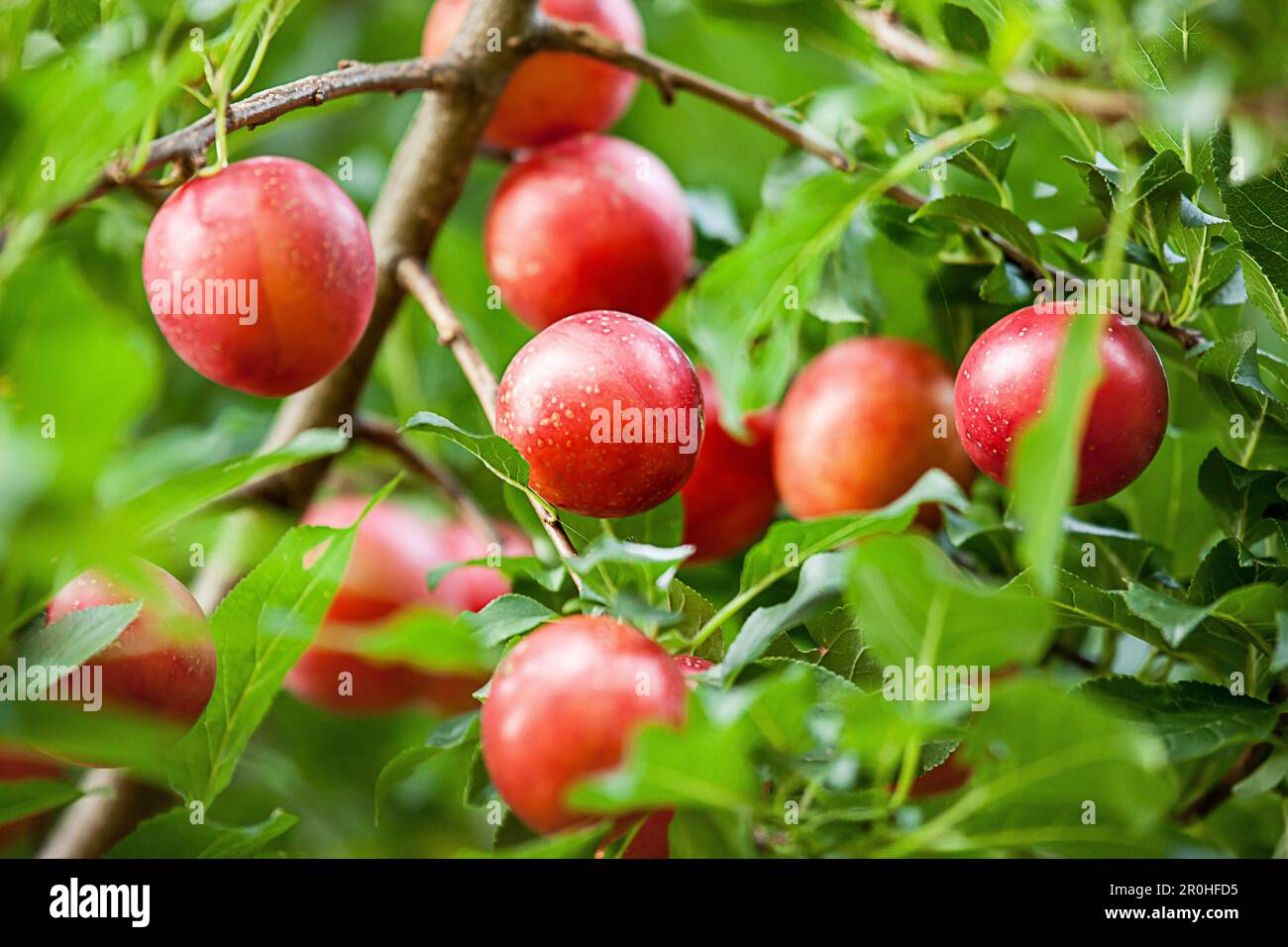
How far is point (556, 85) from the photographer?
25.7 inches

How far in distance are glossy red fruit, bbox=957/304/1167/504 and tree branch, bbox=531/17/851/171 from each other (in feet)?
0.52

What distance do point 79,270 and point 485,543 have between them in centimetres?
33

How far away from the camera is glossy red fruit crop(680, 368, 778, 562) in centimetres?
67

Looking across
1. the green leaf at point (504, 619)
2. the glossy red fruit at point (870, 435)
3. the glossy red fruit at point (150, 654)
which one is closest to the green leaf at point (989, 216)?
the glossy red fruit at point (870, 435)

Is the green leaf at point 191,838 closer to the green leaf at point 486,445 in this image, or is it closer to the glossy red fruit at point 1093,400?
the green leaf at point 486,445

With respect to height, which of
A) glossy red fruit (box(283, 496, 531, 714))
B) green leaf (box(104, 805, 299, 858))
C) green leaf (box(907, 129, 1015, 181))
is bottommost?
glossy red fruit (box(283, 496, 531, 714))

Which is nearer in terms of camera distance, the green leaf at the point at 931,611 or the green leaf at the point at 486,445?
the green leaf at the point at 931,611

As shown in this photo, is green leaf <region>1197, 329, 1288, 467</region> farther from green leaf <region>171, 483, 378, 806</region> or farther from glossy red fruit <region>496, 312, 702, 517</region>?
green leaf <region>171, 483, 378, 806</region>

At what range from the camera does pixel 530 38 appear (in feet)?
1.95

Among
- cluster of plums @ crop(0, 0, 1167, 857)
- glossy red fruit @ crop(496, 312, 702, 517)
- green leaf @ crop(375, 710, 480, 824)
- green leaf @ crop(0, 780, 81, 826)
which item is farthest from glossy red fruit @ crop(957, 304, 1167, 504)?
green leaf @ crop(0, 780, 81, 826)

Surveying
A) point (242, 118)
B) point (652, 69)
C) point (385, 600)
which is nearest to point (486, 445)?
point (242, 118)

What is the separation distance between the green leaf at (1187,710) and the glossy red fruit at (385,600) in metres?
0.41

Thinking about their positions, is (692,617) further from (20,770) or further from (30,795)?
(20,770)

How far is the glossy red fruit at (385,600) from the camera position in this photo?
78cm
